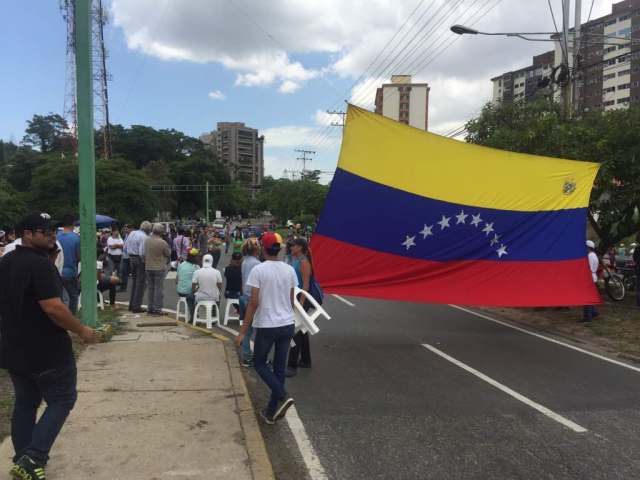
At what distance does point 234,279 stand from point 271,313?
5.15m

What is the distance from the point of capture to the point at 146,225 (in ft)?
36.1

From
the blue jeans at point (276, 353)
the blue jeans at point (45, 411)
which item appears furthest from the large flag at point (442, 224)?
the blue jeans at point (45, 411)

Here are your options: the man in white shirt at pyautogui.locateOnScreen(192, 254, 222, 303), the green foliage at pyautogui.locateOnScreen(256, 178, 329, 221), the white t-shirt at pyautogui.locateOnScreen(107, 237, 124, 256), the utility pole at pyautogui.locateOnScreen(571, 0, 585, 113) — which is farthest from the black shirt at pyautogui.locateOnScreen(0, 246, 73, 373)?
the green foliage at pyautogui.locateOnScreen(256, 178, 329, 221)

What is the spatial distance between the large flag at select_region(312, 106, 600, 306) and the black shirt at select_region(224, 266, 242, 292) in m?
1.98

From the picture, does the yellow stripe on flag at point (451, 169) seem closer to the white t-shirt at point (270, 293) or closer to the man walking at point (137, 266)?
the white t-shirt at point (270, 293)

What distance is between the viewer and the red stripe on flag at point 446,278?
330 inches

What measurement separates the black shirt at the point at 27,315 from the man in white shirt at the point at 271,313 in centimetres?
171

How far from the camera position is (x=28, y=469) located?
3.34m

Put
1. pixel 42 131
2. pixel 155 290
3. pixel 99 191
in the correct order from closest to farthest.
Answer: pixel 155 290 < pixel 99 191 < pixel 42 131

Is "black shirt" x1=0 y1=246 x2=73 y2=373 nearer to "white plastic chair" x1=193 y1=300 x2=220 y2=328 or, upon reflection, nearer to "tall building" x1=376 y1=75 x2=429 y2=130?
"white plastic chair" x1=193 y1=300 x2=220 y2=328

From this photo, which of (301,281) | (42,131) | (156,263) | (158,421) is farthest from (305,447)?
(42,131)

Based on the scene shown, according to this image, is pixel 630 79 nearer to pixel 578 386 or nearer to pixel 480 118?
pixel 480 118

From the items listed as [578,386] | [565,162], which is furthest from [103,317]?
[565,162]

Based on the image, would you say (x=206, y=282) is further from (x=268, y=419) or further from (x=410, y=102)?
(x=410, y=102)
